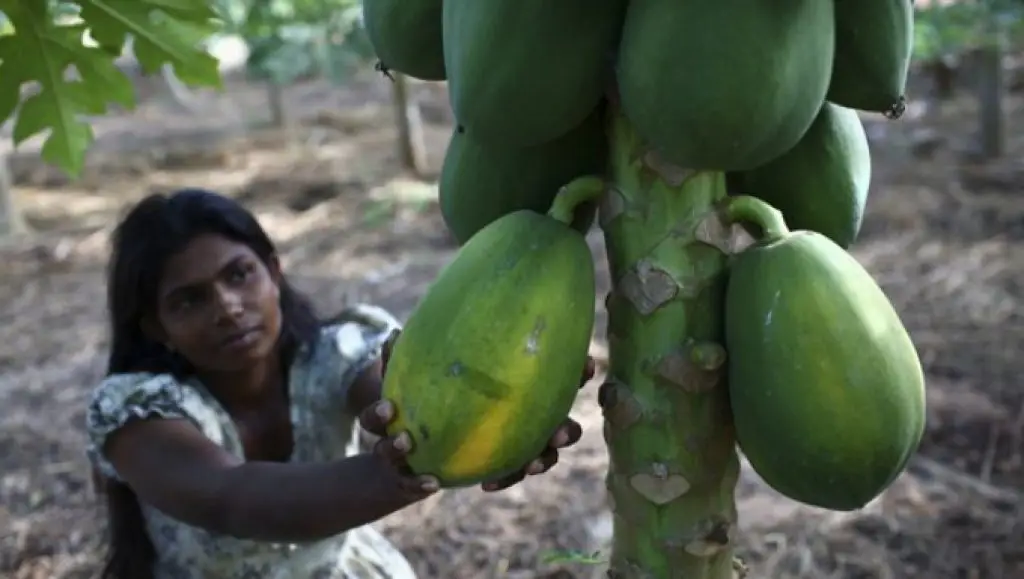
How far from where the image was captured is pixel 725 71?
0.94m

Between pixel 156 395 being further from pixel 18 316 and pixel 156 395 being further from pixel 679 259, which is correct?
pixel 18 316

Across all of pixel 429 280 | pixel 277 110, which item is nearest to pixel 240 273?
pixel 429 280

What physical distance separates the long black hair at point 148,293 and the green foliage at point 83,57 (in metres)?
0.20

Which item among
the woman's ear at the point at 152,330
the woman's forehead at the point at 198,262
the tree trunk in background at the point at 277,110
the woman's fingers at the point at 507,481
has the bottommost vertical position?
the tree trunk in background at the point at 277,110

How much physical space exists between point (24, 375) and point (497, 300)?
4433mm

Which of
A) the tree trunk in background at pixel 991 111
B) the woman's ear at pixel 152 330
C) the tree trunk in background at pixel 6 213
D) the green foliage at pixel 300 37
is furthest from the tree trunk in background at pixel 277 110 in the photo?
the woman's ear at pixel 152 330

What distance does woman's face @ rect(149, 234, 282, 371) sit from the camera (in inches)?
75.8

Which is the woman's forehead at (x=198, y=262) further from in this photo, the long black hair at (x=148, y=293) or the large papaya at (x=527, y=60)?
the large papaya at (x=527, y=60)

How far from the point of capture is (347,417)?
2209 millimetres

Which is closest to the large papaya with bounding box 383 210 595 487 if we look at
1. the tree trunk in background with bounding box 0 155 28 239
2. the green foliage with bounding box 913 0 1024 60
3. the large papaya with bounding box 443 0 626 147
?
the large papaya with bounding box 443 0 626 147

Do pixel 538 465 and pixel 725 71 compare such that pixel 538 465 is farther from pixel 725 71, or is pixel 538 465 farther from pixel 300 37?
pixel 300 37

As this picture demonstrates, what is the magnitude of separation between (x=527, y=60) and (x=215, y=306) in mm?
1078

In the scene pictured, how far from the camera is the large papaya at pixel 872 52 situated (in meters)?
1.03

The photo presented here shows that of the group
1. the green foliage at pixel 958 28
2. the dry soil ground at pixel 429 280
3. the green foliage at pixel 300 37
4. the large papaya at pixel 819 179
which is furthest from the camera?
the green foliage at pixel 300 37
